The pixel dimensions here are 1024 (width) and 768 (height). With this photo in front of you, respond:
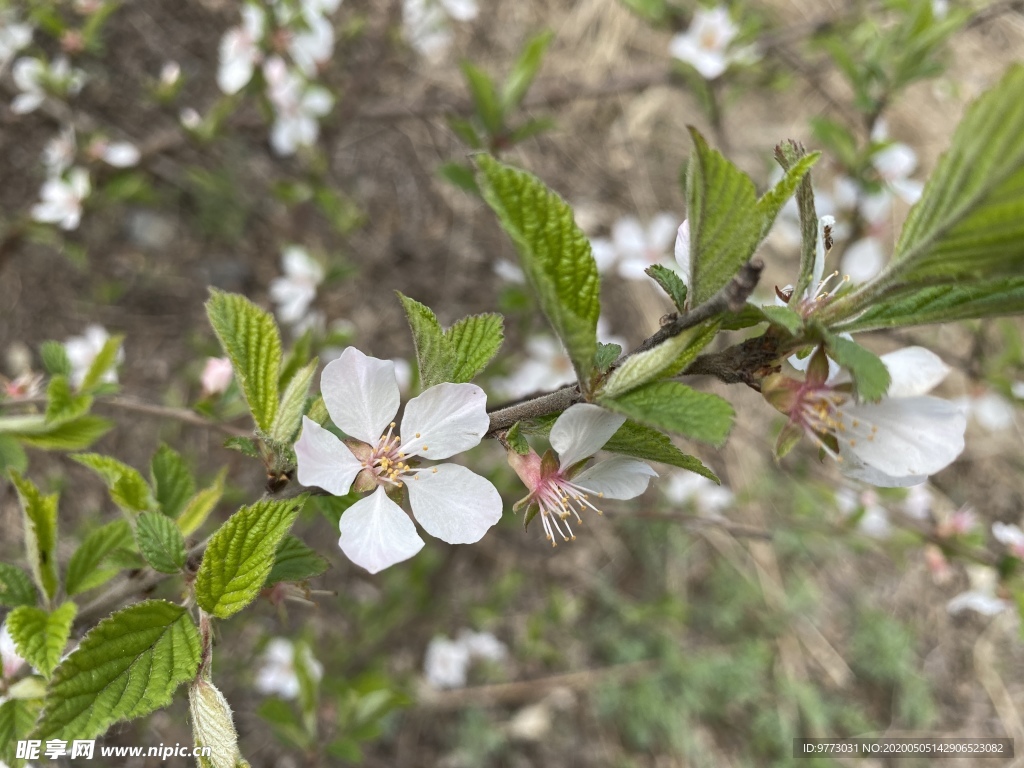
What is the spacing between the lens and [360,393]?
874 millimetres

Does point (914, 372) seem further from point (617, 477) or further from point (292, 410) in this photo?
point (292, 410)

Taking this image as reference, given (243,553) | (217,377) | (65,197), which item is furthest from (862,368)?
(65,197)

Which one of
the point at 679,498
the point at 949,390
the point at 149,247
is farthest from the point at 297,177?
the point at 949,390

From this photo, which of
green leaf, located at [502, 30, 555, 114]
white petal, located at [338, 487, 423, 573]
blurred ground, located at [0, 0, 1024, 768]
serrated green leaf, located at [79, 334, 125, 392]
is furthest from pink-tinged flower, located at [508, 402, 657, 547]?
blurred ground, located at [0, 0, 1024, 768]

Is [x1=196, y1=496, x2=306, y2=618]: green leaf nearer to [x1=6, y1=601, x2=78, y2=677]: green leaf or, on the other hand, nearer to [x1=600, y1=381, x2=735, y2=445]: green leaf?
[x1=6, y1=601, x2=78, y2=677]: green leaf

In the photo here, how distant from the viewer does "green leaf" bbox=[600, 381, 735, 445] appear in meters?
0.63

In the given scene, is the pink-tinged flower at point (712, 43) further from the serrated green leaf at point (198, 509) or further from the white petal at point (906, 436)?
the serrated green leaf at point (198, 509)

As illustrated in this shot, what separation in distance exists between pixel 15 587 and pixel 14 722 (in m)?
0.19

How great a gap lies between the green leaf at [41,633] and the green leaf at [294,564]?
27 centimetres

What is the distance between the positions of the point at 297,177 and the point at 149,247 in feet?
2.38

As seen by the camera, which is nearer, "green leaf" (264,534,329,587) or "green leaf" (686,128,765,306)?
"green leaf" (686,128,765,306)

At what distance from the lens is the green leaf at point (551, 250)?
25.2 inches

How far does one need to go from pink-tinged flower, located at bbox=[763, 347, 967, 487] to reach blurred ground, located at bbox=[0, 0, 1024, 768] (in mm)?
1780

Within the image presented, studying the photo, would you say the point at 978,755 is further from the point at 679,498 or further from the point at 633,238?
the point at 633,238
